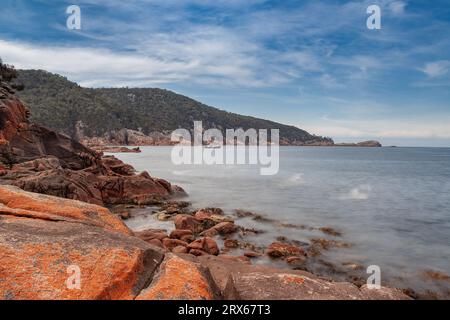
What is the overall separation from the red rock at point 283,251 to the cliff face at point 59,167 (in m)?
11.9

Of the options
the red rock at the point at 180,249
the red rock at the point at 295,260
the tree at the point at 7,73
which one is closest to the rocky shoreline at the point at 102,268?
the red rock at the point at 180,249

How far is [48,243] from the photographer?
224 inches

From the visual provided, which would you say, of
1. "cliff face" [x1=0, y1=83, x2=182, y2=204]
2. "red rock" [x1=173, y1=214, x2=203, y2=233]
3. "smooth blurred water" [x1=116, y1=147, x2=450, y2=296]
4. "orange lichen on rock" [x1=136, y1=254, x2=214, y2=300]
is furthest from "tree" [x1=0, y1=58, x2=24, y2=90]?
"orange lichen on rock" [x1=136, y1=254, x2=214, y2=300]

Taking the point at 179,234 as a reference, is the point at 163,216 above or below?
below

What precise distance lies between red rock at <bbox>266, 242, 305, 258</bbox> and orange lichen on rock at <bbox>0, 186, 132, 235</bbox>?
31.8 ft

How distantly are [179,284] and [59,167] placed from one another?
21.9m

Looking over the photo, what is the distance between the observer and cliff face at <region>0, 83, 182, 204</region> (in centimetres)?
1994

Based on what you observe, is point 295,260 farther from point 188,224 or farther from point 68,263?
point 68,263

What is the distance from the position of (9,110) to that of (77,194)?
13179mm

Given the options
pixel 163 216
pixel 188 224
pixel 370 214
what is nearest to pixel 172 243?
pixel 188 224

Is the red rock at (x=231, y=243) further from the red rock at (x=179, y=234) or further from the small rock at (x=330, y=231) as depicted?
the small rock at (x=330, y=231)

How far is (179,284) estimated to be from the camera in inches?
215
